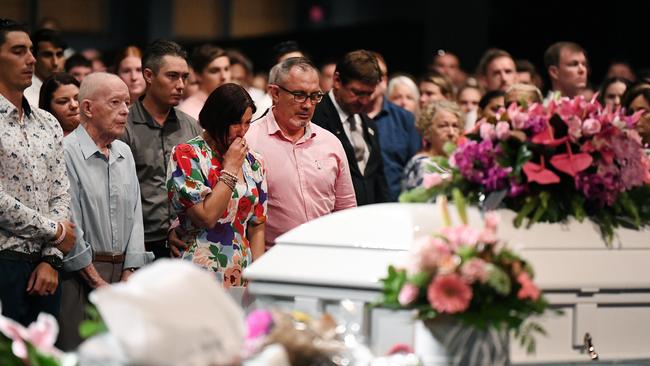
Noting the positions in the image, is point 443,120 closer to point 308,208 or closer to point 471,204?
point 308,208

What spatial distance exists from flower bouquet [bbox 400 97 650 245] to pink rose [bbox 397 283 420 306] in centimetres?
72

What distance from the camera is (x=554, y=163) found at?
4.13 meters

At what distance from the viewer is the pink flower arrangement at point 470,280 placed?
3.43 metres

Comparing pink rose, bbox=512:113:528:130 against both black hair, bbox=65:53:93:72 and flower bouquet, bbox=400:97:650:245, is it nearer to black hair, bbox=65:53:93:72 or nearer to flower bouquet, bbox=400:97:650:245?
flower bouquet, bbox=400:97:650:245

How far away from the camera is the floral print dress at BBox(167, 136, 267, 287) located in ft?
17.0

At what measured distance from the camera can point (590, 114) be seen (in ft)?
13.8

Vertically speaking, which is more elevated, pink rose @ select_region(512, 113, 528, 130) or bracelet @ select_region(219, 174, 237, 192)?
pink rose @ select_region(512, 113, 528, 130)

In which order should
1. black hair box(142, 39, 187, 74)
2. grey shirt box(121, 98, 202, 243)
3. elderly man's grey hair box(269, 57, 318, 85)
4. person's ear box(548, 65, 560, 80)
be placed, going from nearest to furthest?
elderly man's grey hair box(269, 57, 318, 85) → grey shirt box(121, 98, 202, 243) → black hair box(142, 39, 187, 74) → person's ear box(548, 65, 560, 80)

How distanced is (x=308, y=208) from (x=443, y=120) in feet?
6.12

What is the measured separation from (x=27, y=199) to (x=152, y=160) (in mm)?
938

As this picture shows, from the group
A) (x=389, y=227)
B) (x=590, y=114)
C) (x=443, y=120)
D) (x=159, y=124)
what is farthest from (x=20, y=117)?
(x=443, y=120)

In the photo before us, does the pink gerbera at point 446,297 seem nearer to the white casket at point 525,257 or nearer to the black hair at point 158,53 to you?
the white casket at point 525,257

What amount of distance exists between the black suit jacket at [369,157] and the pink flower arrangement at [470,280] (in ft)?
9.77

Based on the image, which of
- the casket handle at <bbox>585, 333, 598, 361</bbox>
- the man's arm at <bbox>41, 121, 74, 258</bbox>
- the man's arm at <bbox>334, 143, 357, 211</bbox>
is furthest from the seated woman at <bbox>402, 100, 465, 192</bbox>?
the casket handle at <bbox>585, 333, 598, 361</bbox>
